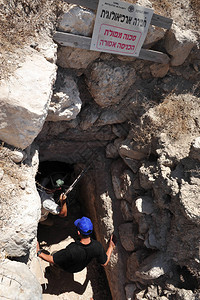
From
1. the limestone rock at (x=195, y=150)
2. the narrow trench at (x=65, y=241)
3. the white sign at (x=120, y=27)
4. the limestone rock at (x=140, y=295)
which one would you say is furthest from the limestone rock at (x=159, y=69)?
the limestone rock at (x=140, y=295)

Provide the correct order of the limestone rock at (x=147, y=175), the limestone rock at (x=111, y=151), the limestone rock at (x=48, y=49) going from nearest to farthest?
the limestone rock at (x=48, y=49) → the limestone rock at (x=147, y=175) → the limestone rock at (x=111, y=151)

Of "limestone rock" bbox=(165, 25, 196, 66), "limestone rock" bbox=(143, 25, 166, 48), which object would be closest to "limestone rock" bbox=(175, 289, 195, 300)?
"limestone rock" bbox=(165, 25, 196, 66)

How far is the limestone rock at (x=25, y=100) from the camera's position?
2.40 m

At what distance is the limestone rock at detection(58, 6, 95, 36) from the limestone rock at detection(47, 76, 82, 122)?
2.26 feet

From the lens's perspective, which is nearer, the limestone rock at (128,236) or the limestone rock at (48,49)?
the limestone rock at (48,49)

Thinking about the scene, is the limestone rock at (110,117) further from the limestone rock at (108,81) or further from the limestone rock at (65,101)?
the limestone rock at (65,101)

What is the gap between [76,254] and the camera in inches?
124

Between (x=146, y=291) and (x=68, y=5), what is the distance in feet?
13.9

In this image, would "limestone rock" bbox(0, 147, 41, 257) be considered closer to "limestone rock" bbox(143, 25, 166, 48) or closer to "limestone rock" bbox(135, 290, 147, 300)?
"limestone rock" bbox(135, 290, 147, 300)

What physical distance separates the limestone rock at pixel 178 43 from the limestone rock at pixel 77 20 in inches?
53.4

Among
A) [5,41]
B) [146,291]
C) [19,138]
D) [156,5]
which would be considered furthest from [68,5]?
[146,291]

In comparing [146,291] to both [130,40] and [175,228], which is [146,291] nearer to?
[175,228]

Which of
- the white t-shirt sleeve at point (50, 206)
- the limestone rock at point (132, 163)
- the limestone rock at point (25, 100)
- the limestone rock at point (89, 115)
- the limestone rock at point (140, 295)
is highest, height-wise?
the limestone rock at point (25, 100)

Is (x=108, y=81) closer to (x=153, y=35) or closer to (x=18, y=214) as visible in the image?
(x=153, y=35)
